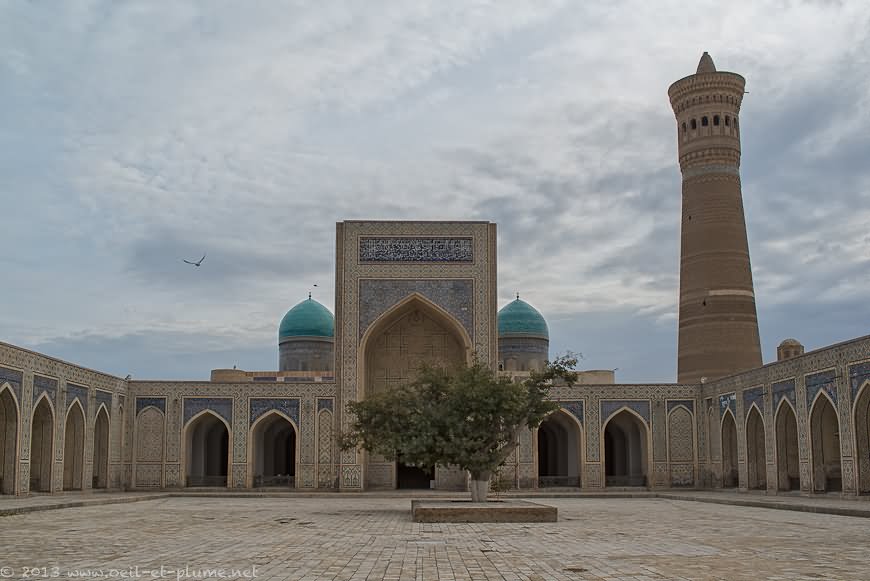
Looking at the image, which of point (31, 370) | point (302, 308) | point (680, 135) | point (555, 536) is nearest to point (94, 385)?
point (31, 370)

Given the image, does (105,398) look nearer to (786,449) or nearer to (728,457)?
(728,457)

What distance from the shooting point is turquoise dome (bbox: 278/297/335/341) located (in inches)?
1171

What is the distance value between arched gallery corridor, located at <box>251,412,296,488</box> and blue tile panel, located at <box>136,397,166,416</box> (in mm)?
2118

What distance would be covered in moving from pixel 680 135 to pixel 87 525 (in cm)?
1891

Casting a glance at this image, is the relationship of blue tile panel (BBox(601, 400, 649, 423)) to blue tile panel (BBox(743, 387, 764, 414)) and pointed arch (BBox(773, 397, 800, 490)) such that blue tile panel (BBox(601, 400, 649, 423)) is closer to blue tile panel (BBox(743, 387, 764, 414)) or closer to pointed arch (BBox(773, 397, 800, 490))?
blue tile panel (BBox(743, 387, 764, 414))

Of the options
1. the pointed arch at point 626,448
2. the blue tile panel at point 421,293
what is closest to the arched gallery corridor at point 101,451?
the blue tile panel at point 421,293

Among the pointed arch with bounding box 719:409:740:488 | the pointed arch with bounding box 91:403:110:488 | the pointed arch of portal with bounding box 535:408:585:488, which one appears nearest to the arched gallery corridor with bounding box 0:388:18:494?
the pointed arch with bounding box 91:403:110:488

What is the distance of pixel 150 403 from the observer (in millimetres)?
22031

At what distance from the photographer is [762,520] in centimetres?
1153

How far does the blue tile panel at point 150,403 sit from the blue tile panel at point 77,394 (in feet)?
7.93

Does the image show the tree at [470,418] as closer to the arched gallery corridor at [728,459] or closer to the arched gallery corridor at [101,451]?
the arched gallery corridor at [728,459]

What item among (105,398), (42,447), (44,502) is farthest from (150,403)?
(44,502)

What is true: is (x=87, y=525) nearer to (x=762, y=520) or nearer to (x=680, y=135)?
(x=762, y=520)

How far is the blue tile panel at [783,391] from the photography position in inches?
691
